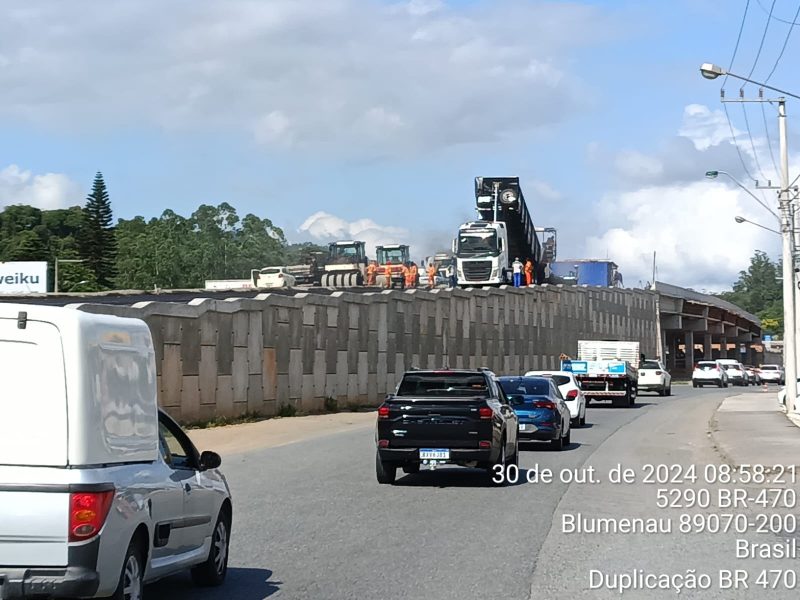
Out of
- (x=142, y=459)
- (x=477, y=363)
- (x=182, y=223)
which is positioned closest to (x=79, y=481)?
(x=142, y=459)

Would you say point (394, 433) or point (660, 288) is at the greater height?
point (660, 288)

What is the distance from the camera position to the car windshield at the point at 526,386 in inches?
975

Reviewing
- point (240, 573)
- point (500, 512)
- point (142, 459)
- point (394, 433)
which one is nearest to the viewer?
point (142, 459)

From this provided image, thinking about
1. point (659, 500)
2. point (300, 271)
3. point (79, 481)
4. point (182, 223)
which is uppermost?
point (182, 223)

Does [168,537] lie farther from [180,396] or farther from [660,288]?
[660,288]

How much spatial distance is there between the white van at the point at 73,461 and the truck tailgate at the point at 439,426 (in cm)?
940

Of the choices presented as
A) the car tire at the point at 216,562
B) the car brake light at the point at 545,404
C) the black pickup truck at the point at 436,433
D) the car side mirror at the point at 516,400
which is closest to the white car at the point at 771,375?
the car side mirror at the point at 516,400

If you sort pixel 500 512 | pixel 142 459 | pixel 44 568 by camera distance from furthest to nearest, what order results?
1. pixel 500 512
2. pixel 142 459
3. pixel 44 568

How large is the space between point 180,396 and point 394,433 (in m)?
13.9

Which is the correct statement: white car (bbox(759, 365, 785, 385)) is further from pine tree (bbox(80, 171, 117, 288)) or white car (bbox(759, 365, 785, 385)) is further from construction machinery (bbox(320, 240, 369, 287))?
pine tree (bbox(80, 171, 117, 288))

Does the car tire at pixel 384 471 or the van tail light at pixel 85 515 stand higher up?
the van tail light at pixel 85 515

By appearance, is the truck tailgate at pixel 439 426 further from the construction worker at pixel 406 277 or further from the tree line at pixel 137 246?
the tree line at pixel 137 246

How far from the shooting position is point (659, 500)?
52.1 feet

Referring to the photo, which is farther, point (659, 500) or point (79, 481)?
point (659, 500)
